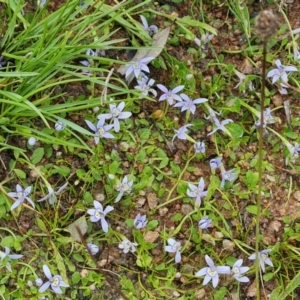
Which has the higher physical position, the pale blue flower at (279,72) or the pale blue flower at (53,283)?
the pale blue flower at (279,72)

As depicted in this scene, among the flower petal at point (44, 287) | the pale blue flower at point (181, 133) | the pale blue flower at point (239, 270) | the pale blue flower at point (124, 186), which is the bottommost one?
the pale blue flower at point (239, 270)

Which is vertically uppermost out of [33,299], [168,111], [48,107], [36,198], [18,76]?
[18,76]

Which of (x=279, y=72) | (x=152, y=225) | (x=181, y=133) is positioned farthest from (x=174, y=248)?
(x=279, y=72)

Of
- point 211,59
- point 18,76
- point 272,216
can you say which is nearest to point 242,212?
point 272,216

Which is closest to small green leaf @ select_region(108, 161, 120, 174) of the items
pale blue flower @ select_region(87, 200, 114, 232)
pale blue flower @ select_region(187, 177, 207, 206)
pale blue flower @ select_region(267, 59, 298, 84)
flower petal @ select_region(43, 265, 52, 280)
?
pale blue flower @ select_region(87, 200, 114, 232)

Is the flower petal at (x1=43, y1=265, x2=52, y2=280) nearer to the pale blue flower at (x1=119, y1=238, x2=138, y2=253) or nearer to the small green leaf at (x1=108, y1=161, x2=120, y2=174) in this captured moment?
the pale blue flower at (x1=119, y1=238, x2=138, y2=253)

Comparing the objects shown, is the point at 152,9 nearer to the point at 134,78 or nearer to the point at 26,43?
the point at 134,78

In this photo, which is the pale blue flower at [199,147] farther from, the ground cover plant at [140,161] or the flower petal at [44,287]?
the flower petal at [44,287]

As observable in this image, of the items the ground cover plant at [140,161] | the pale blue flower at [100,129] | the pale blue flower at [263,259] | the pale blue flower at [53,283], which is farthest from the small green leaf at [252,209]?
the pale blue flower at [53,283]

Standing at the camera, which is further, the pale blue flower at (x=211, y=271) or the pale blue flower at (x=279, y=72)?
the pale blue flower at (x=279, y=72)
